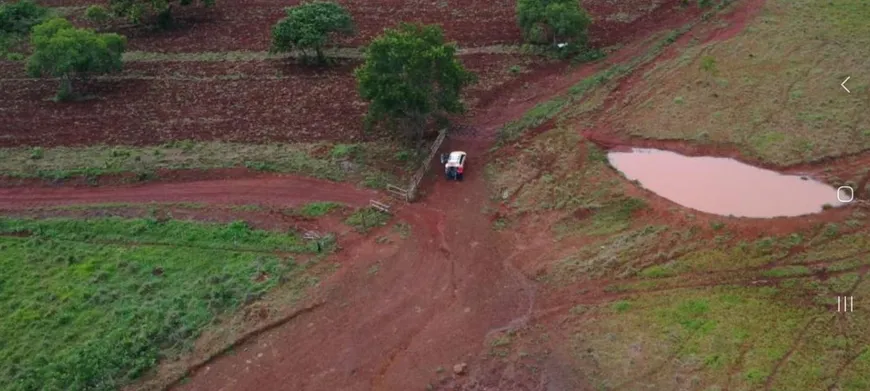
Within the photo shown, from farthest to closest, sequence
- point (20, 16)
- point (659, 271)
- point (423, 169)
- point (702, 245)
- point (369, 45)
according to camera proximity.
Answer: point (20, 16)
point (369, 45)
point (423, 169)
point (702, 245)
point (659, 271)

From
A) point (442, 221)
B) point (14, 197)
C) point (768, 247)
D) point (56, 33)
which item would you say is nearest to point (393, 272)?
point (442, 221)

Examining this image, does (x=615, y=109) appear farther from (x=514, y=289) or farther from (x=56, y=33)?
(x=56, y=33)

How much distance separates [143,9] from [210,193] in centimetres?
2497

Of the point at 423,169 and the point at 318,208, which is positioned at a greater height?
the point at 423,169

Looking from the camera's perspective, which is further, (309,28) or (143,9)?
(143,9)

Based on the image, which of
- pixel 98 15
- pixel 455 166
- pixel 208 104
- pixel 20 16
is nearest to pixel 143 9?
pixel 98 15

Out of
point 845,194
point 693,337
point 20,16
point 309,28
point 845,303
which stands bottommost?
point 693,337

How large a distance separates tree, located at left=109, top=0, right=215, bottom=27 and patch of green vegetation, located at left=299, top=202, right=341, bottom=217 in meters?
27.4

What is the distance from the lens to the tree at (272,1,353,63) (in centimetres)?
4722

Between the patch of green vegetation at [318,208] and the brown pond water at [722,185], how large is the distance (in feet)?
43.6

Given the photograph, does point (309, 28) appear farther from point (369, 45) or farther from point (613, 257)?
point (613, 257)

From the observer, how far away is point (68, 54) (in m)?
44.8

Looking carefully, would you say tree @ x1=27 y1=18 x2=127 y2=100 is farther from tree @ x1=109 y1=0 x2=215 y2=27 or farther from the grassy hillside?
the grassy hillside

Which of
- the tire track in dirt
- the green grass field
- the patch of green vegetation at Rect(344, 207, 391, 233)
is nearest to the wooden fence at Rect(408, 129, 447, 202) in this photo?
the patch of green vegetation at Rect(344, 207, 391, 233)
